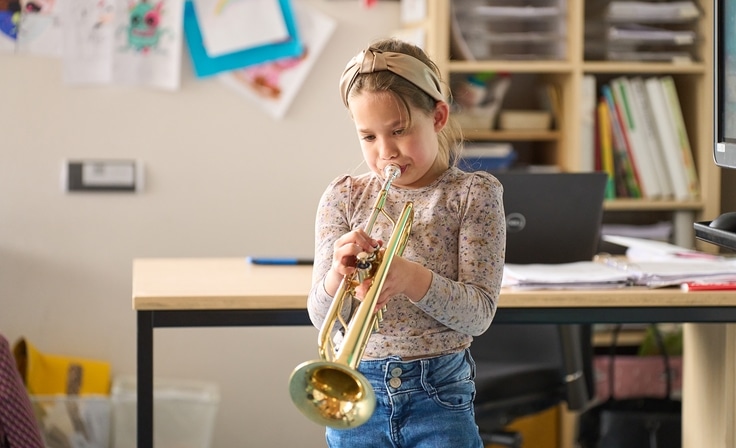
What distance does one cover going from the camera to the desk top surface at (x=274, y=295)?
5.54ft

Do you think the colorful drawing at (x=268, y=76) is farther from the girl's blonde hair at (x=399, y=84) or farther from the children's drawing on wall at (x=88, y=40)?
the girl's blonde hair at (x=399, y=84)

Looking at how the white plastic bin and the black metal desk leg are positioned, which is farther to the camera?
the white plastic bin

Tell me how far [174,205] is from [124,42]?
458mm

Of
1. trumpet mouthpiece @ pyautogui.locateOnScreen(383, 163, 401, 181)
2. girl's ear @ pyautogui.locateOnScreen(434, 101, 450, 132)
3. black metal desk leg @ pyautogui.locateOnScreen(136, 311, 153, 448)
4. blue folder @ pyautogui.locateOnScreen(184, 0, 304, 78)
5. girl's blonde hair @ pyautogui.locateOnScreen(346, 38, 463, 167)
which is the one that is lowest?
black metal desk leg @ pyautogui.locateOnScreen(136, 311, 153, 448)

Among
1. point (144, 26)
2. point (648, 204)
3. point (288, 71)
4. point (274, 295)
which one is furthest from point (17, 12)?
point (648, 204)

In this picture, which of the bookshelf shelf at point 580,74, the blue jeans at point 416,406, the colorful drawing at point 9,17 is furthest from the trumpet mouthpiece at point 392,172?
the colorful drawing at point 9,17

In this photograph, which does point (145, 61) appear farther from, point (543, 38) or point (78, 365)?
point (543, 38)

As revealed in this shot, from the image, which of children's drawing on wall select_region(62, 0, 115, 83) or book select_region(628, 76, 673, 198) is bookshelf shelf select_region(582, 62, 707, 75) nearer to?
book select_region(628, 76, 673, 198)

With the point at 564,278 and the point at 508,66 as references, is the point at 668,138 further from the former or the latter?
the point at 564,278

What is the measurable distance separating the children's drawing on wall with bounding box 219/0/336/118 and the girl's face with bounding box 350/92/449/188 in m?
1.53

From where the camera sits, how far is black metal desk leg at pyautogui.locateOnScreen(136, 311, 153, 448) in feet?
5.55

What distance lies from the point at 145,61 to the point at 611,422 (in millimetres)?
1532

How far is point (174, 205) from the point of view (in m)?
2.80

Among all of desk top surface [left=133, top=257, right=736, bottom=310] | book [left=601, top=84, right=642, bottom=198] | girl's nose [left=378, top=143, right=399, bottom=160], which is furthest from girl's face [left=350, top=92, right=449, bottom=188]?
book [left=601, top=84, right=642, bottom=198]
